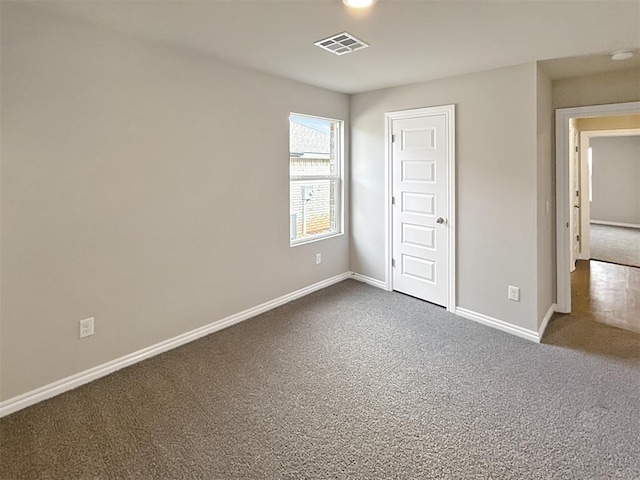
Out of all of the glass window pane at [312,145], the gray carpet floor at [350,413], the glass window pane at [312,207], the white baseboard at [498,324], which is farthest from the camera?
the glass window pane at [312,207]

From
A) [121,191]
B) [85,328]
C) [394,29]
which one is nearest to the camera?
[394,29]

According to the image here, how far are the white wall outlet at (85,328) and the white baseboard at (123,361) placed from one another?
259 millimetres

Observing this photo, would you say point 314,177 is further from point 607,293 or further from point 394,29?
point 607,293

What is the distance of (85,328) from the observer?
263 centimetres

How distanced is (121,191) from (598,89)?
14.1 ft

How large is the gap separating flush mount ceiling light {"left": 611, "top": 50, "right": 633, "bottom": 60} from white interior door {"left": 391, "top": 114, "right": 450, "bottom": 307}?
1.36 meters

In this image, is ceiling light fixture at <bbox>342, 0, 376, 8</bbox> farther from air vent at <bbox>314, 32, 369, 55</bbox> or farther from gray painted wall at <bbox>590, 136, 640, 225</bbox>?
gray painted wall at <bbox>590, 136, 640, 225</bbox>

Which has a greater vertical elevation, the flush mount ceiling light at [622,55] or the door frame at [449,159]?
the flush mount ceiling light at [622,55]

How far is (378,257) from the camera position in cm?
472

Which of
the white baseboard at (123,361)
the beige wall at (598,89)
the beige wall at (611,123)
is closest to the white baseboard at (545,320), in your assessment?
the beige wall at (598,89)

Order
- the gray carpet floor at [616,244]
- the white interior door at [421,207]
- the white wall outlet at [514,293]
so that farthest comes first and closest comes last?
the gray carpet floor at [616,244] → the white interior door at [421,207] → the white wall outlet at [514,293]

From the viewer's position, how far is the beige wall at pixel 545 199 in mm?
3346

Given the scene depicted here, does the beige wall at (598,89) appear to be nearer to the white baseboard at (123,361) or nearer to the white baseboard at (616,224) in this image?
the white baseboard at (123,361)

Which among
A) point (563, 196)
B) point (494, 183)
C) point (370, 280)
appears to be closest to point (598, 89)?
point (563, 196)
